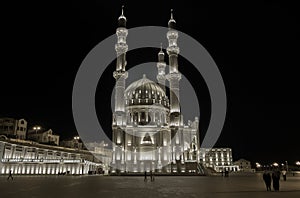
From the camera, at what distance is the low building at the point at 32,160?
49.9 metres

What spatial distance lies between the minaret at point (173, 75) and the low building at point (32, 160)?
78.0 ft

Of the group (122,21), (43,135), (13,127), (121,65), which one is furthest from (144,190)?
(43,135)

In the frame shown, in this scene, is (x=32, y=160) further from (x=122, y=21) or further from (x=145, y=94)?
(x=122, y=21)

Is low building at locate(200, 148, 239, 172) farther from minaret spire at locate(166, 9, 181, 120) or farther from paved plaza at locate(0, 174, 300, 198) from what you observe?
paved plaza at locate(0, 174, 300, 198)

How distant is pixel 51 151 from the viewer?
61250mm

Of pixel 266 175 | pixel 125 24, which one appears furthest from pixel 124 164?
pixel 266 175

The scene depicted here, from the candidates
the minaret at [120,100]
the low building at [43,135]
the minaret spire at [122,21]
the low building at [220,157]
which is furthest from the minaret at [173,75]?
the low building at [220,157]

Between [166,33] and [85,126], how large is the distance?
36780 mm

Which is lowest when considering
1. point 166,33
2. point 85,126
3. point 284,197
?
point 284,197

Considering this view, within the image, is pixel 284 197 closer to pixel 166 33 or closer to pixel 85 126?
pixel 166 33

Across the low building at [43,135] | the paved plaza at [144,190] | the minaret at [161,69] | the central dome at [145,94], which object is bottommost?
the paved plaza at [144,190]

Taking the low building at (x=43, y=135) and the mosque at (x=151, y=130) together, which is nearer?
the mosque at (x=151, y=130)

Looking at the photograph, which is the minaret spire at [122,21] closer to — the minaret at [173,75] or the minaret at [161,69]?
the minaret at [173,75]

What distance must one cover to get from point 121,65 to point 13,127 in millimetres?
30933
